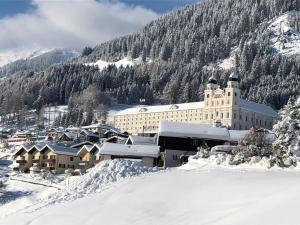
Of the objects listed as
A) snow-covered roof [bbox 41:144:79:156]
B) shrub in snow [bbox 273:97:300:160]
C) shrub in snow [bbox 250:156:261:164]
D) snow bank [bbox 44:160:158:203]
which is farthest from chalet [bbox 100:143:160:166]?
shrub in snow [bbox 273:97:300:160]

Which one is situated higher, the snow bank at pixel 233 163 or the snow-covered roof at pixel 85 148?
the snow-covered roof at pixel 85 148

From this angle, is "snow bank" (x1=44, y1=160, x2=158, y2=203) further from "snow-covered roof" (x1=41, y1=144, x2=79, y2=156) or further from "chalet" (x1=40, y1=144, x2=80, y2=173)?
"snow-covered roof" (x1=41, y1=144, x2=79, y2=156)

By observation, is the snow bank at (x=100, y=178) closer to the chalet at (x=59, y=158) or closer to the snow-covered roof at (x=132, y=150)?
the snow-covered roof at (x=132, y=150)

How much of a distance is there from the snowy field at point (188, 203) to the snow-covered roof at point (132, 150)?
2796cm

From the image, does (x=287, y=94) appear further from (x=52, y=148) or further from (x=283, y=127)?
(x=283, y=127)

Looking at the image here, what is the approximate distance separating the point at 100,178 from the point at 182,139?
26.3m

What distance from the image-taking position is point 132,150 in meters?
61.8

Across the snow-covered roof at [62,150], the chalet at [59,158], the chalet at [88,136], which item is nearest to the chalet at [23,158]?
the chalet at [59,158]

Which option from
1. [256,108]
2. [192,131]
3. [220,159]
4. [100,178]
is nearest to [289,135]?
[220,159]

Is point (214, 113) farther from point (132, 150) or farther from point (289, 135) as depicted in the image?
point (289, 135)

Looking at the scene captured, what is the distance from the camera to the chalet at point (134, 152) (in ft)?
197

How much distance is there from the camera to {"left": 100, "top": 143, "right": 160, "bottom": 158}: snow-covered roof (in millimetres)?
60281

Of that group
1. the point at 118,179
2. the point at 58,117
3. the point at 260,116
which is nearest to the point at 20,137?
the point at 58,117

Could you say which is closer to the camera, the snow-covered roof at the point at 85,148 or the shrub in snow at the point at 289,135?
the shrub in snow at the point at 289,135
